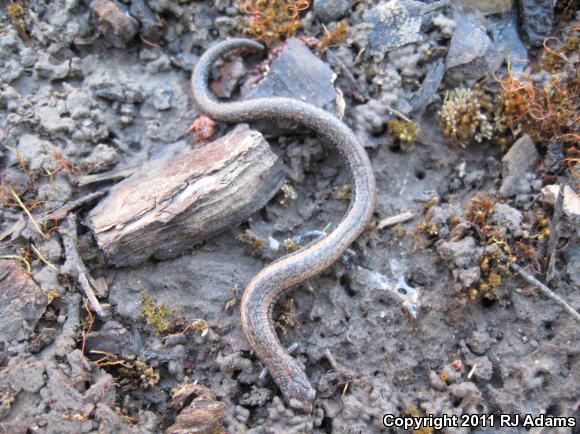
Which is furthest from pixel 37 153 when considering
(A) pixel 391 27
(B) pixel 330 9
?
(A) pixel 391 27

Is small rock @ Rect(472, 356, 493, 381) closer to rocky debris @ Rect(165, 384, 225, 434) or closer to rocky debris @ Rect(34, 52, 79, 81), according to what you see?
rocky debris @ Rect(165, 384, 225, 434)

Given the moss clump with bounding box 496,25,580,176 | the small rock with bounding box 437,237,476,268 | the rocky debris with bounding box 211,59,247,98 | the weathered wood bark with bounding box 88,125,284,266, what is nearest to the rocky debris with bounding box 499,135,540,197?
the moss clump with bounding box 496,25,580,176

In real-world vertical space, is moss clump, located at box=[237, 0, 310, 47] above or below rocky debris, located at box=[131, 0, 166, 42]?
below

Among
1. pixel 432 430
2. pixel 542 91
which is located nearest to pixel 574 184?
pixel 542 91

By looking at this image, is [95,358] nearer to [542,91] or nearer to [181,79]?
[181,79]

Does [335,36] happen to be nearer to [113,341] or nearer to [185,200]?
[185,200]

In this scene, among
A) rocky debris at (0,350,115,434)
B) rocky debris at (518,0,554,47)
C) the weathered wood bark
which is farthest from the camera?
rocky debris at (518,0,554,47)

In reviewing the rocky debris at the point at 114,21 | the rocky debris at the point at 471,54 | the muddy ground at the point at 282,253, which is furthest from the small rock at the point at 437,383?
the rocky debris at the point at 114,21
